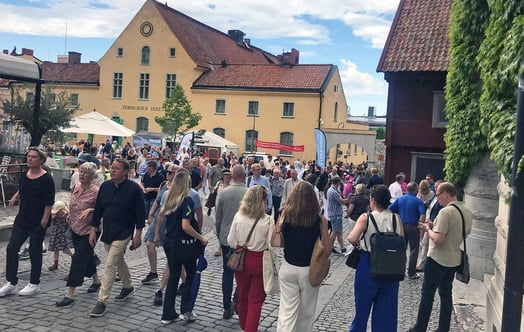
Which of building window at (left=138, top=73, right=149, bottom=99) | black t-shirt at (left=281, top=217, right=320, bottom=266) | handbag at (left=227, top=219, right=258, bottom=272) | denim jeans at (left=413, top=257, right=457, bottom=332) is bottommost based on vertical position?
denim jeans at (left=413, top=257, right=457, bottom=332)

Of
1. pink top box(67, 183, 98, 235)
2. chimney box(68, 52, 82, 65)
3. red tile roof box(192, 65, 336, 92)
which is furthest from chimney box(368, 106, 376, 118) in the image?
pink top box(67, 183, 98, 235)

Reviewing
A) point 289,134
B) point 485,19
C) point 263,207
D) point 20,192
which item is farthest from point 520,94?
point 289,134

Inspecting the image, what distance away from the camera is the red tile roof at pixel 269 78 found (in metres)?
42.4

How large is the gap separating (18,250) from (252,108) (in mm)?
37686

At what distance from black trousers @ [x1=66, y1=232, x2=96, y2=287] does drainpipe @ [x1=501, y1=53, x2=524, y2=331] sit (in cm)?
493

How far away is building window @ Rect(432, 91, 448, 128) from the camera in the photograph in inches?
749

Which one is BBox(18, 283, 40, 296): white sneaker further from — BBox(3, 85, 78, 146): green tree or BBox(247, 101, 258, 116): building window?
BBox(247, 101, 258, 116): building window

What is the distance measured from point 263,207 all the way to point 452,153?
20.3ft

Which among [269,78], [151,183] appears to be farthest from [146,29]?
[151,183]

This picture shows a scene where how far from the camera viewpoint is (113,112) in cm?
4872

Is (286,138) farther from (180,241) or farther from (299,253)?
(299,253)

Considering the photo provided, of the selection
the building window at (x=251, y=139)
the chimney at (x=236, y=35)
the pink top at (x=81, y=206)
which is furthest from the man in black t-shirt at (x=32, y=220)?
the chimney at (x=236, y=35)

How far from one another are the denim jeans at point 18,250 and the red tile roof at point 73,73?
45311mm

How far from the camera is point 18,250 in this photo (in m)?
6.74
